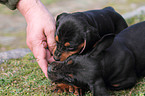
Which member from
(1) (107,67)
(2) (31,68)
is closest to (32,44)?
(2) (31,68)

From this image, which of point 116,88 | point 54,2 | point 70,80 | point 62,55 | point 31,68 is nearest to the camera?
point 70,80

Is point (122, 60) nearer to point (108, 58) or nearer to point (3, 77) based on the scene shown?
point (108, 58)

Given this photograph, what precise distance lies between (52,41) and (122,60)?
1347 millimetres

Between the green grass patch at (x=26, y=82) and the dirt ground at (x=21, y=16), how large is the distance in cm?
250

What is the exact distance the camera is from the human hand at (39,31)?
3.41 metres

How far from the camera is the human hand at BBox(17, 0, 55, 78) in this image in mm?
3414

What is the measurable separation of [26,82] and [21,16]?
26.4ft

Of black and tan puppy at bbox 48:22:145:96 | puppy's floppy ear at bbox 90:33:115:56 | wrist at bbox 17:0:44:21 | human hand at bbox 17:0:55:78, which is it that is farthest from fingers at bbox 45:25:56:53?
puppy's floppy ear at bbox 90:33:115:56

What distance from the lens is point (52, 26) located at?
11.9 ft

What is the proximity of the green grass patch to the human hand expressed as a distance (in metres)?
0.29

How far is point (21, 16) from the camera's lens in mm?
10859

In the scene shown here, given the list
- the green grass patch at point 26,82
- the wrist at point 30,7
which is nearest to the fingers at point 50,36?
the wrist at point 30,7

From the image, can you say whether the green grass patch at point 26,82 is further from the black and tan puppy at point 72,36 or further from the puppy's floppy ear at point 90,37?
the puppy's floppy ear at point 90,37

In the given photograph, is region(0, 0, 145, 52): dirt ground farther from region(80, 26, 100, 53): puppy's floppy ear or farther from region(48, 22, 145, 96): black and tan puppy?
region(48, 22, 145, 96): black and tan puppy
